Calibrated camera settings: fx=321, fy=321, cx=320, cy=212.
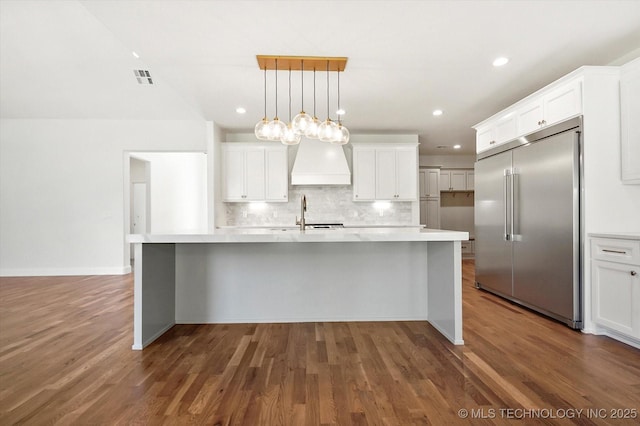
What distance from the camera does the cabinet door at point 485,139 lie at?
409cm

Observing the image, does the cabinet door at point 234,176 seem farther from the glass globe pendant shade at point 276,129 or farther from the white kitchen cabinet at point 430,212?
the white kitchen cabinet at point 430,212

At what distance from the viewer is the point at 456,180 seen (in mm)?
7684

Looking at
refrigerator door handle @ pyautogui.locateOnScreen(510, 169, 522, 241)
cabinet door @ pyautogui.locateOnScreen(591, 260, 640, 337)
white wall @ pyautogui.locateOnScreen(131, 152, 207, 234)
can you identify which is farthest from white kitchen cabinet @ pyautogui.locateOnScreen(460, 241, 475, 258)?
white wall @ pyautogui.locateOnScreen(131, 152, 207, 234)

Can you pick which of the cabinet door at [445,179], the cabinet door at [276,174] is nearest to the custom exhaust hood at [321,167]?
the cabinet door at [276,174]

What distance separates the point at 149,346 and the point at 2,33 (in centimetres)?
426

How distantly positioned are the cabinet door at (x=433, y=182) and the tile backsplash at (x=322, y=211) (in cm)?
180

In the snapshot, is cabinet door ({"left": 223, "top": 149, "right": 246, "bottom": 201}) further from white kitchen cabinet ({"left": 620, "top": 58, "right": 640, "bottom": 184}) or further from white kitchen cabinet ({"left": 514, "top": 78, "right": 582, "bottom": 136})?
white kitchen cabinet ({"left": 620, "top": 58, "right": 640, "bottom": 184})

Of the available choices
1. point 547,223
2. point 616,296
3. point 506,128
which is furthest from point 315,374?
point 506,128

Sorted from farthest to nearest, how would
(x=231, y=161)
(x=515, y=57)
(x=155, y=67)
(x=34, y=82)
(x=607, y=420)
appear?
(x=231, y=161), (x=34, y=82), (x=155, y=67), (x=515, y=57), (x=607, y=420)

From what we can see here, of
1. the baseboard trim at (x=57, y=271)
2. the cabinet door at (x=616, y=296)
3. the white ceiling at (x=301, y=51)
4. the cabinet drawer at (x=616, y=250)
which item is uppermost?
the white ceiling at (x=301, y=51)

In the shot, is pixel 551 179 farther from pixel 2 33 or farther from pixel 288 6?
pixel 2 33

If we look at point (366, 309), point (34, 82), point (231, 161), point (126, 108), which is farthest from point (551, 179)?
point (34, 82)

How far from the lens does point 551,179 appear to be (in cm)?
305

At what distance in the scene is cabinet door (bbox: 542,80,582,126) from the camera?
9.24 ft
